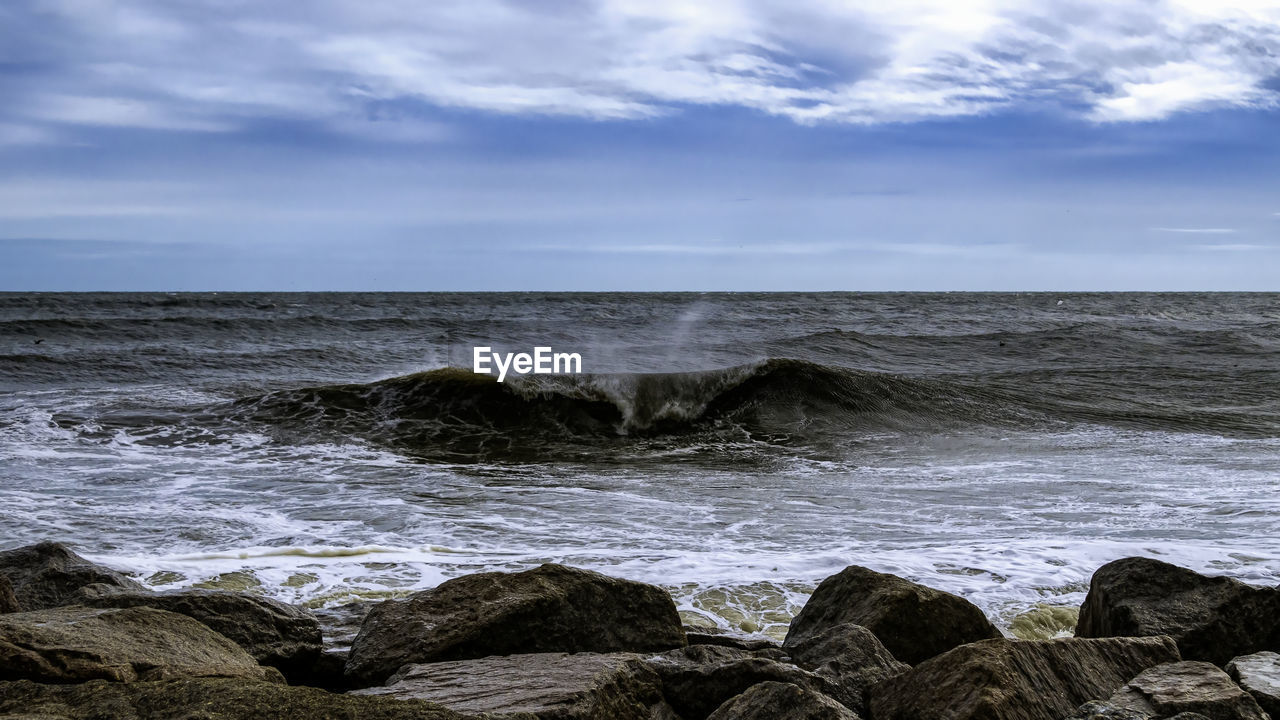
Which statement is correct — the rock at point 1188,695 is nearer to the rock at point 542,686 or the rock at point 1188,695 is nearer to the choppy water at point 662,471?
the rock at point 542,686

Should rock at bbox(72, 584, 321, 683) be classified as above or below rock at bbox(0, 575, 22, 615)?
below

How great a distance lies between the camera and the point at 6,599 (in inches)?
145

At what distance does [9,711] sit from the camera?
8.27ft

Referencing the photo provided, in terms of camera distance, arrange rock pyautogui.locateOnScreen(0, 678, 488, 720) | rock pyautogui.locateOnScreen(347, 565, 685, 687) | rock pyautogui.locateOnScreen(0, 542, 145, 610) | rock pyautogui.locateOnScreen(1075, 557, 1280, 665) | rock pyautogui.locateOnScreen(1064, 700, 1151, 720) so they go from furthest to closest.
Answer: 1. rock pyautogui.locateOnScreen(0, 542, 145, 610)
2. rock pyautogui.locateOnScreen(1075, 557, 1280, 665)
3. rock pyautogui.locateOnScreen(347, 565, 685, 687)
4. rock pyautogui.locateOnScreen(1064, 700, 1151, 720)
5. rock pyautogui.locateOnScreen(0, 678, 488, 720)

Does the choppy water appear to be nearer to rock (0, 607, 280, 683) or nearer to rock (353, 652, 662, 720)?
rock (353, 652, 662, 720)

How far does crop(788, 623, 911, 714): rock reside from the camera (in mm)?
3248

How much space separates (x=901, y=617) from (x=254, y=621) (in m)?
2.44

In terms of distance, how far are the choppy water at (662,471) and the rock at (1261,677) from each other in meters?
1.46

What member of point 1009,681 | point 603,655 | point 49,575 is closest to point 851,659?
point 1009,681

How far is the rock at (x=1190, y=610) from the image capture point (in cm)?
378

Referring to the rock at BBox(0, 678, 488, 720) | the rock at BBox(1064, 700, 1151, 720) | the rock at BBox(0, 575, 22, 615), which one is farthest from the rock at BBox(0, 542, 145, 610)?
the rock at BBox(1064, 700, 1151, 720)

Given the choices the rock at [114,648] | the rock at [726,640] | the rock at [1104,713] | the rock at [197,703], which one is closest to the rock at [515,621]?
the rock at [726,640]

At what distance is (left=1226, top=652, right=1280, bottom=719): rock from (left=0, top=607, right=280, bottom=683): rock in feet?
9.72

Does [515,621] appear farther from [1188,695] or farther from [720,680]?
[1188,695]
